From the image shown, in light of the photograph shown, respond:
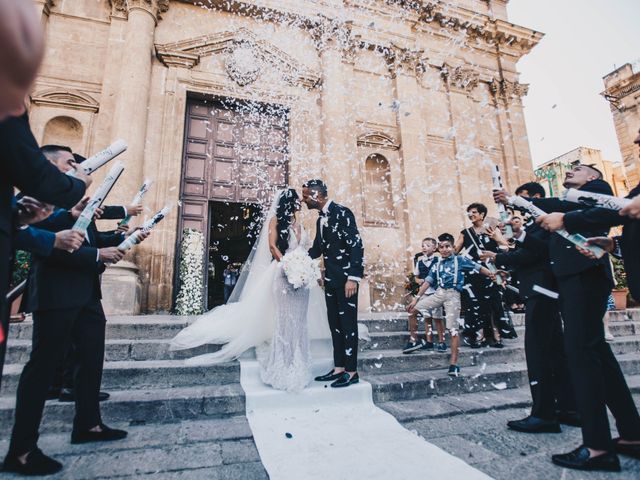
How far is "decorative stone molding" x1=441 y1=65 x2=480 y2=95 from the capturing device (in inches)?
498

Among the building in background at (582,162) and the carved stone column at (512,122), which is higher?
the building in background at (582,162)

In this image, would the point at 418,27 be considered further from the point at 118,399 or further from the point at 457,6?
the point at 118,399

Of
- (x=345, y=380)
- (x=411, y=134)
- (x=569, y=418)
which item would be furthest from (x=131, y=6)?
(x=569, y=418)

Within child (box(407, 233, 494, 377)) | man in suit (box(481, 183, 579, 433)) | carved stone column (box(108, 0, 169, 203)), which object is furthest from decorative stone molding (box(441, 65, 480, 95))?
man in suit (box(481, 183, 579, 433))

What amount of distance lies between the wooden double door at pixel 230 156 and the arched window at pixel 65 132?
2475 millimetres

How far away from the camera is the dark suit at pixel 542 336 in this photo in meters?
3.29

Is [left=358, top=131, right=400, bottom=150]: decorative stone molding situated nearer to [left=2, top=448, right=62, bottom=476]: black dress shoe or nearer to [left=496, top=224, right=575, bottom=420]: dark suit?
[left=496, top=224, right=575, bottom=420]: dark suit

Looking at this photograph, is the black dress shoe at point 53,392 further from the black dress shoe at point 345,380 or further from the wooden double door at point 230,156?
the wooden double door at point 230,156

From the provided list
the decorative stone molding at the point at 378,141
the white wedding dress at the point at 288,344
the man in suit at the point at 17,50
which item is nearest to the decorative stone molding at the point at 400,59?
the decorative stone molding at the point at 378,141

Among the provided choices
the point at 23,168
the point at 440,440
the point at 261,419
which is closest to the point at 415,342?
the point at 440,440

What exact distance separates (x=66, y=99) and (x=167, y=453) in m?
9.28

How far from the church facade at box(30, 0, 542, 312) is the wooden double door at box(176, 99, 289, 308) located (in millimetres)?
37

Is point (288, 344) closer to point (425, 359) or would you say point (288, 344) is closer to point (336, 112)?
point (425, 359)

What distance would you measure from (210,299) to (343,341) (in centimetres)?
1010
